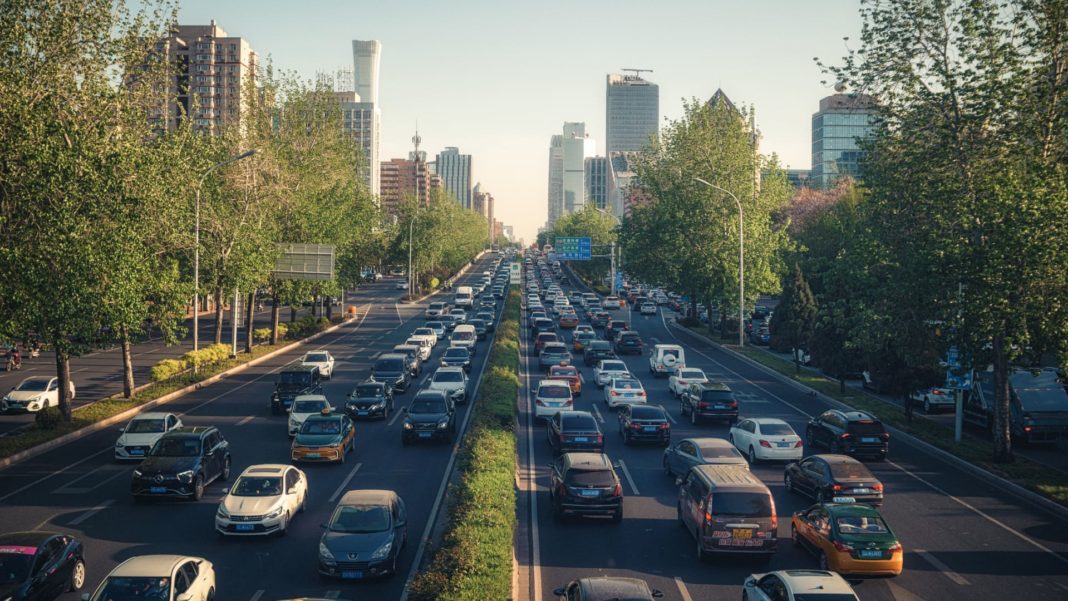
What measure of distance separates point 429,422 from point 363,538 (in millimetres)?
12354

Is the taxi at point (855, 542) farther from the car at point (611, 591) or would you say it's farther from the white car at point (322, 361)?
the white car at point (322, 361)

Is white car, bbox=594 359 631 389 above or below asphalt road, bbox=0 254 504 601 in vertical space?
above

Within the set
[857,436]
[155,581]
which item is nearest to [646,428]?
[857,436]

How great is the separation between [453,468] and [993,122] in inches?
768

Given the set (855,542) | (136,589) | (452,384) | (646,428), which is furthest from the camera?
(452,384)

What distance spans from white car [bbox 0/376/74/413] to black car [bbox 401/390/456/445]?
600 inches

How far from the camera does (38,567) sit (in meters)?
14.0

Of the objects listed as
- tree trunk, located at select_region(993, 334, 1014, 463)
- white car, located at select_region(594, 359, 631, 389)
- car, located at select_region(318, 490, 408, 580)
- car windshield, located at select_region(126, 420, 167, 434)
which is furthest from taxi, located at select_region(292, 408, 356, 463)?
tree trunk, located at select_region(993, 334, 1014, 463)

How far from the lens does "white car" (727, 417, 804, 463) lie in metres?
25.8

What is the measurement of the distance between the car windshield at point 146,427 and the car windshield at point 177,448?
171 inches

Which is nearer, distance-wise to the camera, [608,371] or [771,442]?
[771,442]

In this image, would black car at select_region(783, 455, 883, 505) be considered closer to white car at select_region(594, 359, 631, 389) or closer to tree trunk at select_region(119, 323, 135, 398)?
white car at select_region(594, 359, 631, 389)

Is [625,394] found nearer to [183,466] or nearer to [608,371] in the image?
[608,371]

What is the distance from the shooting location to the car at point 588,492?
63.1 feet
